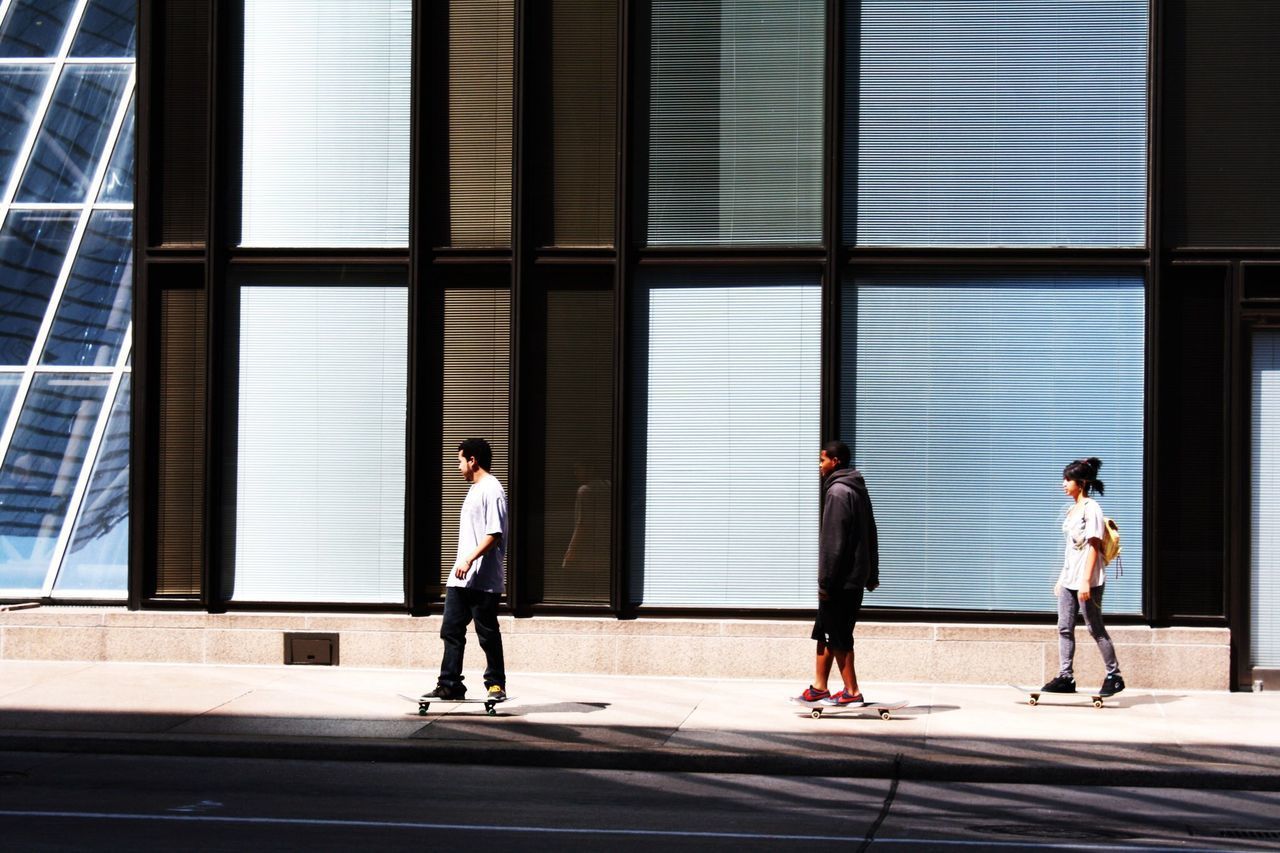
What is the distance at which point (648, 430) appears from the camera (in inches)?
571

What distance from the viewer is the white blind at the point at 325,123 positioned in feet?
48.5

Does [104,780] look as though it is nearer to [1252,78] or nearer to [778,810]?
[778,810]

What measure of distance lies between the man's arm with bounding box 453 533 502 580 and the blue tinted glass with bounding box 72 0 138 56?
680 centimetres

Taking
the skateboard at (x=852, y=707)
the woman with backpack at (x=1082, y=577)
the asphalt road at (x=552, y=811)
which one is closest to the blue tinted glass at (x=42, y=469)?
the asphalt road at (x=552, y=811)

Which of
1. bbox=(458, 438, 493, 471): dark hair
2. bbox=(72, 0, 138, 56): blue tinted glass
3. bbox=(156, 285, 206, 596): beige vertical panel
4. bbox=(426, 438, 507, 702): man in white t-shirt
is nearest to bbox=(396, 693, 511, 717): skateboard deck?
bbox=(426, 438, 507, 702): man in white t-shirt

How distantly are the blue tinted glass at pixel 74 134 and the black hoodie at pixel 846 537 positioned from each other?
8072 mm

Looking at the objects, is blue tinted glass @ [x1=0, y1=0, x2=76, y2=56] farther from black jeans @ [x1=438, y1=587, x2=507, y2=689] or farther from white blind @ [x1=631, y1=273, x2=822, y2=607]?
black jeans @ [x1=438, y1=587, x2=507, y2=689]

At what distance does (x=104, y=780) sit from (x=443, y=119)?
674 cm

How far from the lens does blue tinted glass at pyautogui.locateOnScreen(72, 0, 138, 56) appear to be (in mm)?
16062

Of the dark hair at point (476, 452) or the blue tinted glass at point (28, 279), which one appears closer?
the dark hair at point (476, 452)

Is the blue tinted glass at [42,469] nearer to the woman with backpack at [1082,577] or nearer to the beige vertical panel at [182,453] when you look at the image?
the beige vertical panel at [182,453]

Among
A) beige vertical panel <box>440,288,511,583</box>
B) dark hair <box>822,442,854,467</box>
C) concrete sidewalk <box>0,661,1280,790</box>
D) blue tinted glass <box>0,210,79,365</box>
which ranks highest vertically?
→ blue tinted glass <box>0,210,79,365</box>

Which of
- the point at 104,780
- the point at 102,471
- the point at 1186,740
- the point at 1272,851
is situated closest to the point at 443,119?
the point at 102,471

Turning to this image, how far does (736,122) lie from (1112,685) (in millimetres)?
5576
